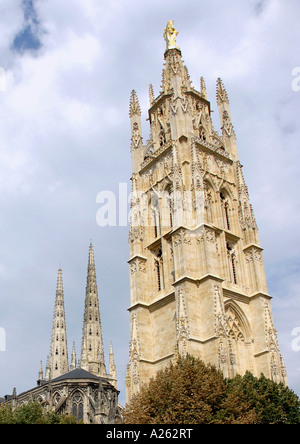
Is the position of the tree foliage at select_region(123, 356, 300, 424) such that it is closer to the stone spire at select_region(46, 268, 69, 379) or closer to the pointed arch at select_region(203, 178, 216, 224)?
the pointed arch at select_region(203, 178, 216, 224)

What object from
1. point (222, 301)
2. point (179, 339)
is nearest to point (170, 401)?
point (179, 339)

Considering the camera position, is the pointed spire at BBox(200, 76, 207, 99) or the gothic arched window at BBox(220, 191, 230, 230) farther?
the pointed spire at BBox(200, 76, 207, 99)

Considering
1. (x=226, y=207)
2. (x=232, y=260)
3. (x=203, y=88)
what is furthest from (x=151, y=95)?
(x=232, y=260)

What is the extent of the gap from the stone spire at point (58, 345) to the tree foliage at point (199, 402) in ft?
188

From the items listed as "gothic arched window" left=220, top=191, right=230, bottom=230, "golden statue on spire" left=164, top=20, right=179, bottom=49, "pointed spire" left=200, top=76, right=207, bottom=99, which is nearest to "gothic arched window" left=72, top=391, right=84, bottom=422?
"gothic arched window" left=220, top=191, right=230, bottom=230

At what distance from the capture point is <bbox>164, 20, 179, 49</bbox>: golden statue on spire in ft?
147

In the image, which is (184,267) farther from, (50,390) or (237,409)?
(50,390)

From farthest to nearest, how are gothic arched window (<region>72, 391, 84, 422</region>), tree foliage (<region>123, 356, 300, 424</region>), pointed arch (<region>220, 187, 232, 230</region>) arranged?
1. gothic arched window (<region>72, 391, 84, 422</region>)
2. pointed arch (<region>220, 187, 232, 230</region>)
3. tree foliage (<region>123, 356, 300, 424</region>)

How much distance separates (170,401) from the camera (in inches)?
936

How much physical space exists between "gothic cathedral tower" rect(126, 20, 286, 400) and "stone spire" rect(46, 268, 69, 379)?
154 feet

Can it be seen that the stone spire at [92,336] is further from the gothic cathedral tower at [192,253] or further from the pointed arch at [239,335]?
the pointed arch at [239,335]

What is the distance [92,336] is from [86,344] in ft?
4.94
